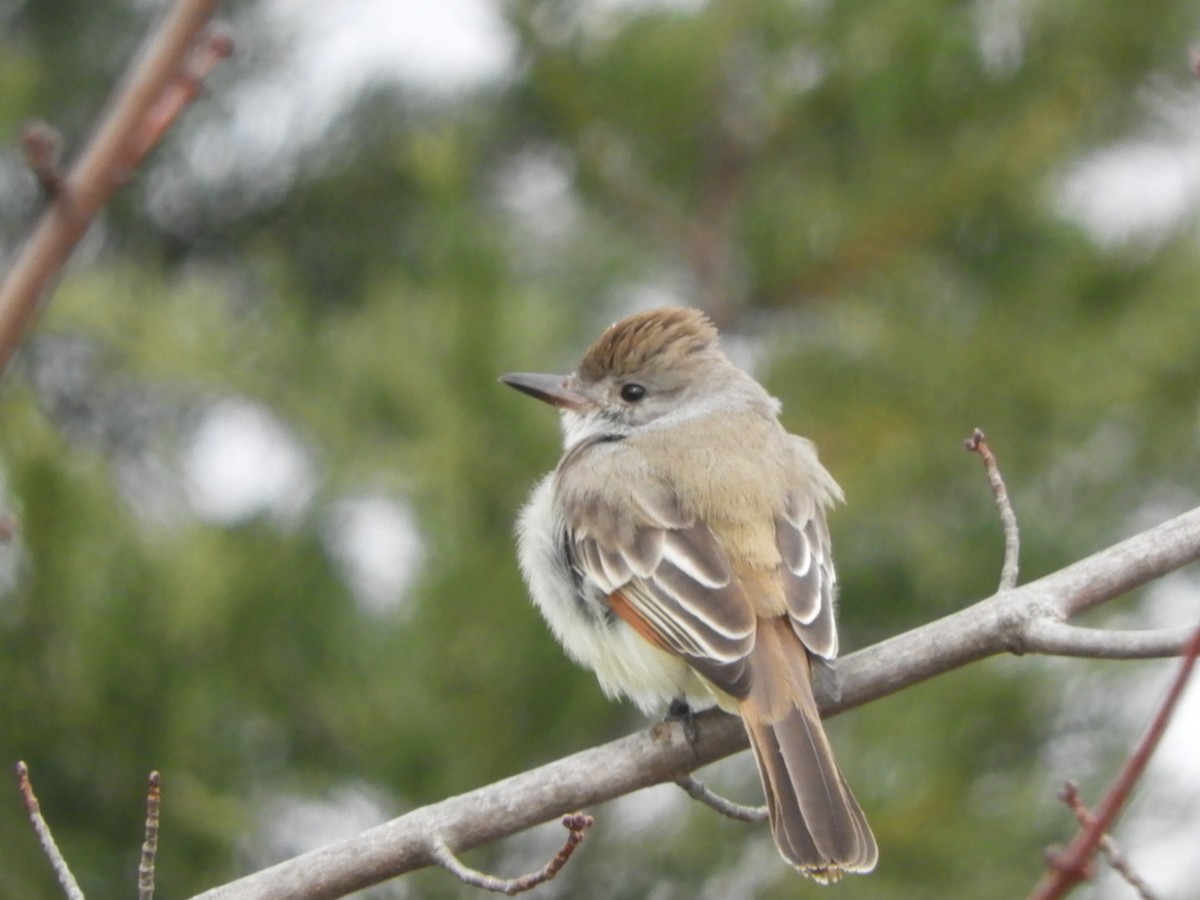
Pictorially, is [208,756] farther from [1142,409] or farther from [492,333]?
[1142,409]

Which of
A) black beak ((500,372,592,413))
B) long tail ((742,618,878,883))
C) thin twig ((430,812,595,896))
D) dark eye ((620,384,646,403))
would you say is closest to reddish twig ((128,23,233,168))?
thin twig ((430,812,595,896))

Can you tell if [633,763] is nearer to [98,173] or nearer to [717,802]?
[717,802]

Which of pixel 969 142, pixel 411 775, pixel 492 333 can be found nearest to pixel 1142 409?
pixel 969 142

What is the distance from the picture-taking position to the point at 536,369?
6.26 meters

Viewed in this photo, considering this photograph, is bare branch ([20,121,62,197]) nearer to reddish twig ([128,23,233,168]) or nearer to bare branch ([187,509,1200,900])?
reddish twig ([128,23,233,168])

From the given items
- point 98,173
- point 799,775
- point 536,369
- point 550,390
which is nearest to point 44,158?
point 98,173

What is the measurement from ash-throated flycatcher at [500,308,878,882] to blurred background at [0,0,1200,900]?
1.05m

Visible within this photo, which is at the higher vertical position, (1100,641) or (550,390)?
(1100,641)

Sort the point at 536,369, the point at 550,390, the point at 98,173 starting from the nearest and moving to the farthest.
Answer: the point at 98,173 → the point at 550,390 → the point at 536,369

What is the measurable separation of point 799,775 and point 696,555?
648 mm

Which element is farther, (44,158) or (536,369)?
(536,369)

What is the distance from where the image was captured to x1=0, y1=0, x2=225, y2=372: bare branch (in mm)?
2197

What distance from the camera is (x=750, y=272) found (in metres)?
8.26

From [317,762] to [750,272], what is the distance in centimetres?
320
